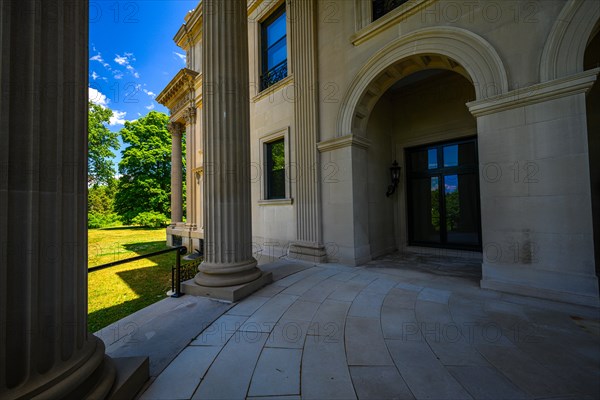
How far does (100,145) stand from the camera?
86.9 ft

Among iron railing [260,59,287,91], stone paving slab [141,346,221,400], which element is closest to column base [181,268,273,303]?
stone paving slab [141,346,221,400]

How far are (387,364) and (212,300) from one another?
2.83m

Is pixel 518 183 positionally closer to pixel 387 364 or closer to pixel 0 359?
pixel 387 364

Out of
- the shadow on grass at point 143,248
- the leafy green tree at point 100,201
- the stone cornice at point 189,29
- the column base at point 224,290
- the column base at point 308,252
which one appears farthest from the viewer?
the leafy green tree at point 100,201

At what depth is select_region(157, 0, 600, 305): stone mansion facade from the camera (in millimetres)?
3869

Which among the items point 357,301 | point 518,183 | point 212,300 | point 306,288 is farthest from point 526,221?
point 212,300

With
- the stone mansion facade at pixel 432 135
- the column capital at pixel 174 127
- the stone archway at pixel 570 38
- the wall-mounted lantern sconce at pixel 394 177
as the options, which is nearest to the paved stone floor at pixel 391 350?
the stone mansion facade at pixel 432 135

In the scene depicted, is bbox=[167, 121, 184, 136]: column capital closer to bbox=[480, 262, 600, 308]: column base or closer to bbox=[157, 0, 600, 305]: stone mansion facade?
bbox=[157, 0, 600, 305]: stone mansion facade

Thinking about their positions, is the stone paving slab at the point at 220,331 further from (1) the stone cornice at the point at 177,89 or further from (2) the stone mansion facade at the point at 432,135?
(1) the stone cornice at the point at 177,89

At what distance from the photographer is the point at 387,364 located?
96.3 inches

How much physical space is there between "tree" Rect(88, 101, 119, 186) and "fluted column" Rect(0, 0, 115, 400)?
30.7 metres

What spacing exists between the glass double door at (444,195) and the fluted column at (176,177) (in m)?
14.5

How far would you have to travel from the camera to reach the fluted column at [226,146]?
4.47 meters

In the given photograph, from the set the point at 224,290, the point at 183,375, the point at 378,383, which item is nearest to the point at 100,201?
the point at 224,290
